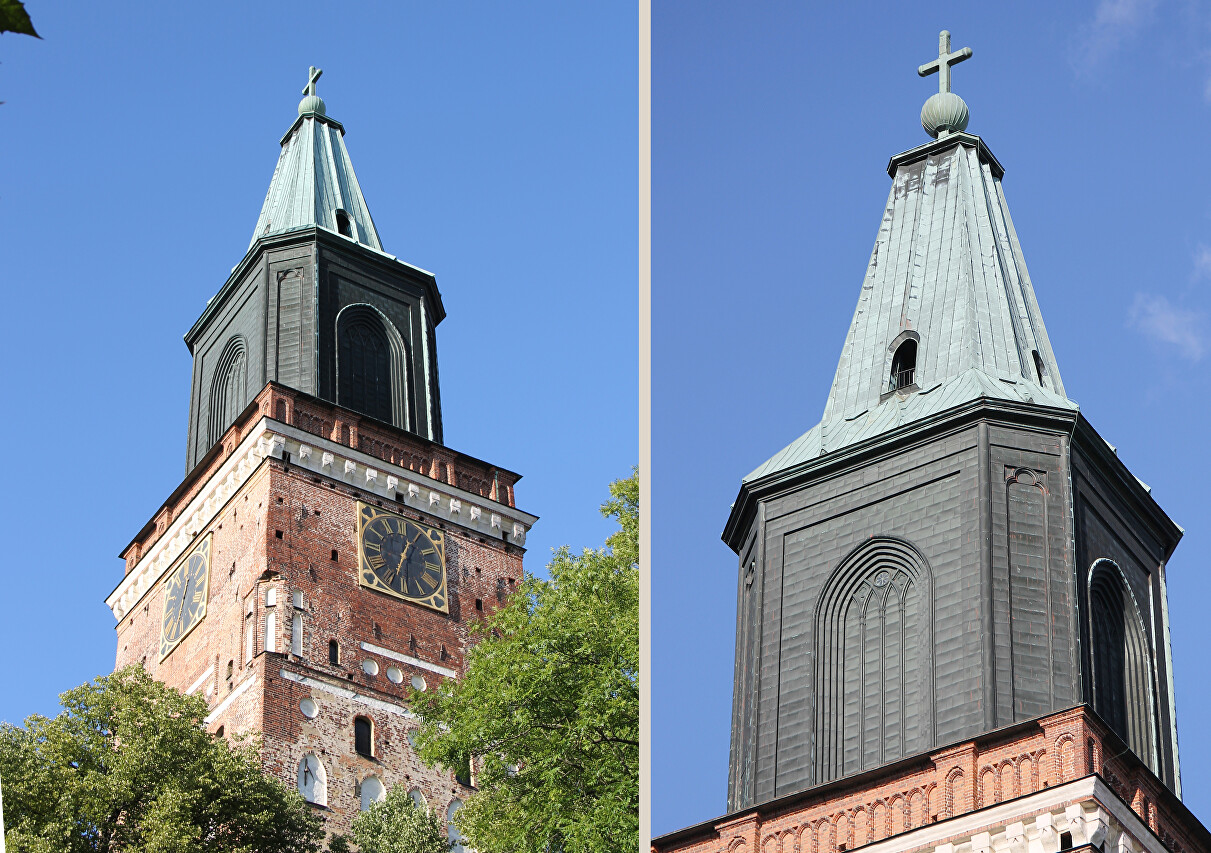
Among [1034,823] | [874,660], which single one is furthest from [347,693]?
[1034,823]

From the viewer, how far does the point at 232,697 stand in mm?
34719

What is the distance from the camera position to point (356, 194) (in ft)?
139

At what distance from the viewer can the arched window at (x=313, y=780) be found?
109 feet

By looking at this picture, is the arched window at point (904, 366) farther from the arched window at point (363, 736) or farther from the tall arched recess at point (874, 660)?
the arched window at point (363, 736)

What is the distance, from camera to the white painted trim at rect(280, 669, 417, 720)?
34.7m

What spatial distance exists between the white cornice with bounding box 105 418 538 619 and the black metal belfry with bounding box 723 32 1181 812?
1445 centimetres

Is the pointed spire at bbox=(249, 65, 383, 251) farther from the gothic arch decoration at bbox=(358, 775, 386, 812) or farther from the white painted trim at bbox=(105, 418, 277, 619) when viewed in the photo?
the gothic arch decoration at bbox=(358, 775, 386, 812)

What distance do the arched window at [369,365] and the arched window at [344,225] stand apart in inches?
87.6

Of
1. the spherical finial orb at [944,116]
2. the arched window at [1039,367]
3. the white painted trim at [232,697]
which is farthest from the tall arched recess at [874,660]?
the white painted trim at [232,697]

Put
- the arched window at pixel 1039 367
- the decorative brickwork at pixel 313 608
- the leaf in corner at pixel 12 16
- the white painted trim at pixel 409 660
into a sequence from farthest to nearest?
1. the white painted trim at pixel 409 660
2. the decorative brickwork at pixel 313 608
3. the arched window at pixel 1039 367
4. the leaf in corner at pixel 12 16

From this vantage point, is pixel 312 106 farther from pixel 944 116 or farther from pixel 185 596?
pixel 944 116

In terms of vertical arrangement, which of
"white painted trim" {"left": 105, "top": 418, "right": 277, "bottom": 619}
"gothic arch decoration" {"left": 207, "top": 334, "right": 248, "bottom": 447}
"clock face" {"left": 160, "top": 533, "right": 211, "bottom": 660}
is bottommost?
"clock face" {"left": 160, "top": 533, "right": 211, "bottom": 660}

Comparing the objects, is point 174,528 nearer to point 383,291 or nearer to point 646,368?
point 383,291

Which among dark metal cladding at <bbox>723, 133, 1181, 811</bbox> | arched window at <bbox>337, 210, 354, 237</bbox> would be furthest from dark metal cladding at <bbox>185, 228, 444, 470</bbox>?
dark metal cladding at <bbox>723, 133, 1181, 811</bbox>
